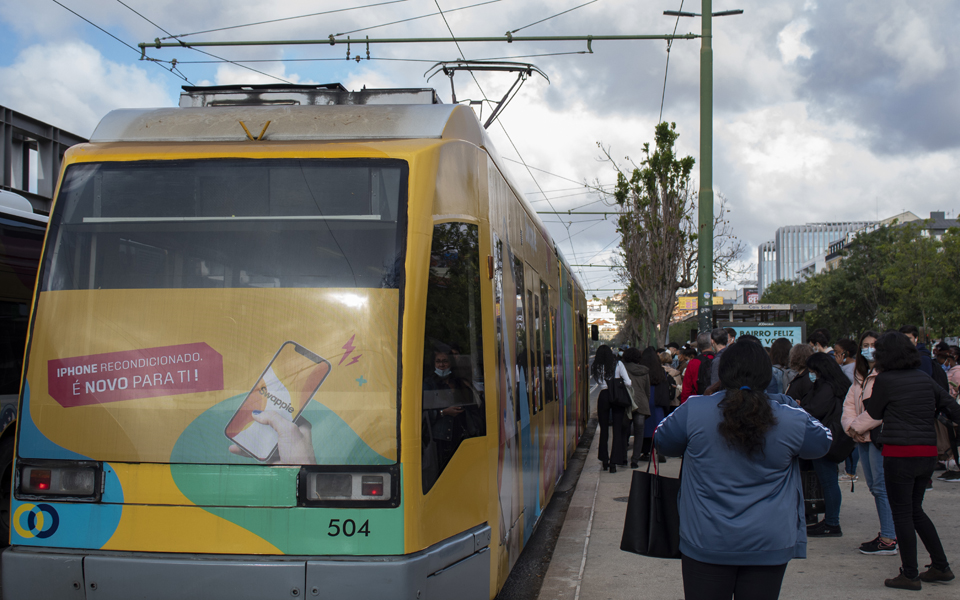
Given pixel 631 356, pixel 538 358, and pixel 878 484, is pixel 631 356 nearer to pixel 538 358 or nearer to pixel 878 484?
pixel 538 358

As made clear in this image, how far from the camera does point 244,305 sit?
12.8ft

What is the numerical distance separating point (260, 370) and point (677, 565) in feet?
12.5

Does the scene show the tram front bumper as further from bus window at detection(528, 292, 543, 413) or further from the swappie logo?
bus window at detection(528, 292, 543, 413)

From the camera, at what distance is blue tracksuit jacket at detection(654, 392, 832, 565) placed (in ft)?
10.3

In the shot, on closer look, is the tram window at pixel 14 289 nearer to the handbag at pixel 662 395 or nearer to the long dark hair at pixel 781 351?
the long dark hair at pixel 781 351

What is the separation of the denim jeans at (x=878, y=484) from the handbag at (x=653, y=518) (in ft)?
10.9

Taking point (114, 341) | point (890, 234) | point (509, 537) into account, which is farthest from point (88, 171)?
point (890, 234)

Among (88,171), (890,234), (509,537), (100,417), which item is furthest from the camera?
(890,234)

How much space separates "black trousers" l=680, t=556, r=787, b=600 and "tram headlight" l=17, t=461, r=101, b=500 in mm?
2645

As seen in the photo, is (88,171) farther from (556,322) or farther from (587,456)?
(587,456)

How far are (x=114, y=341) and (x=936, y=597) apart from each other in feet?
16.6

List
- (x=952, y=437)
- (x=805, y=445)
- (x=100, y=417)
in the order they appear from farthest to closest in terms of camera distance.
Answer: (x=952, y=437)
(x=100, y=417)
(x=805, y=445)

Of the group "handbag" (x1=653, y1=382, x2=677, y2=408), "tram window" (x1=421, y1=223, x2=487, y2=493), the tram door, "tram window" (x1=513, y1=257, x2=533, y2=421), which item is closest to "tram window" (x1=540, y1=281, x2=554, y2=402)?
"tram window" (x1=513, y1=257, x2=533, y2=421)

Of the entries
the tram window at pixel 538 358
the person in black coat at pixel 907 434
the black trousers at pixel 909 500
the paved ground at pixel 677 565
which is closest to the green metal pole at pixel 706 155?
the paved ground at pixel 677 565
